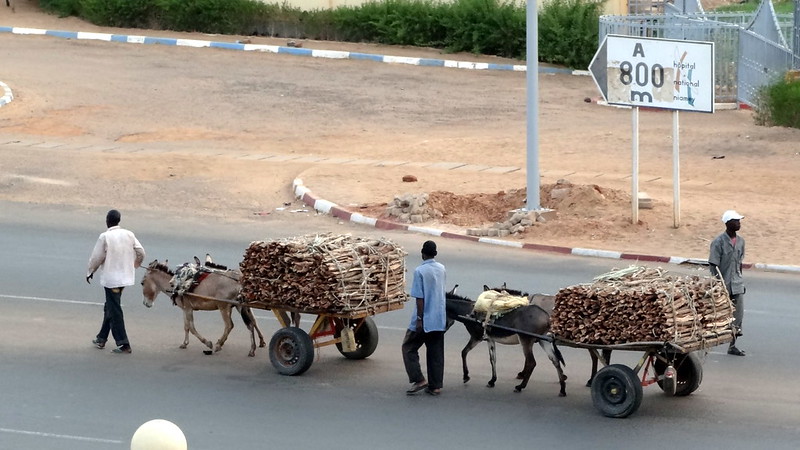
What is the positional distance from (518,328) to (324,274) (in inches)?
74.9

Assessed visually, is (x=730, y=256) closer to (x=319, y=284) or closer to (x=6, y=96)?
(x=319, y=284)

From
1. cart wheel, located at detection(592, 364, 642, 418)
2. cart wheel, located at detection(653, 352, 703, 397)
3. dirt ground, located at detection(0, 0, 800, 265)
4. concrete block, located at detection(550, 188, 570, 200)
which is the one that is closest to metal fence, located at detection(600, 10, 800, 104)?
dirt ground, located at detection(0, 0, 800, 265)

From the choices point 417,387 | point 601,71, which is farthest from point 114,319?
point 601,71

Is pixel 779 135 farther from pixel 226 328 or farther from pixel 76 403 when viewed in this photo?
pixel 76 403

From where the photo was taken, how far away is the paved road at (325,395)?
11.2 metres

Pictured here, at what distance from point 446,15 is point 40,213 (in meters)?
21.6

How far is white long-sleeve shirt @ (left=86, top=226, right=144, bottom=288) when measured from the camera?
45.3 ft

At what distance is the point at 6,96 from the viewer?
32.6 metres

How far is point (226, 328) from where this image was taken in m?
14.0

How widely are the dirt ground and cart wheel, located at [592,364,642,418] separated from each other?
A: 8008mm

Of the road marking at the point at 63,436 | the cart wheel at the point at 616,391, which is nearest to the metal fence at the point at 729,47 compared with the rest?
the cart wheel at the point at 616,391

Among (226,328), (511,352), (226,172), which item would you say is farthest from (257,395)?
(226,172)

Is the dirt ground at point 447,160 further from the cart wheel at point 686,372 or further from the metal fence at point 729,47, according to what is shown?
the cart wheel at point 686,372

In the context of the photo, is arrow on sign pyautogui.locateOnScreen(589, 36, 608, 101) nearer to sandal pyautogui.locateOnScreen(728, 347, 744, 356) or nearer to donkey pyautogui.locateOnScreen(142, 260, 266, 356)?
sandal pyautogui.locateOnScreen(728, 347, 744, 356)
